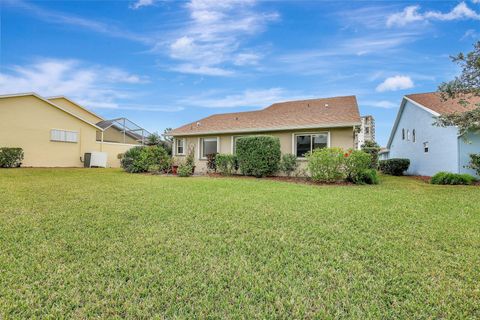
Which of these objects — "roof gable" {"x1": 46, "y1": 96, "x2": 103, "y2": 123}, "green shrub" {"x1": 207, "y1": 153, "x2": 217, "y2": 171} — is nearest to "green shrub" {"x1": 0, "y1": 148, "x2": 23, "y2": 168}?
"roof gable" {"x1": 46, "y1": 96, "x2": 103, "y2": 123}

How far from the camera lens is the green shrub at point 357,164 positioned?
10547 millimetres

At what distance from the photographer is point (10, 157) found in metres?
15.5

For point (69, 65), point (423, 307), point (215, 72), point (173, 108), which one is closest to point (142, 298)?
point (423, 307)

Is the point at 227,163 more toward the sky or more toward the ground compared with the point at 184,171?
more toward the sky

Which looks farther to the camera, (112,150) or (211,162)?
(112,150)

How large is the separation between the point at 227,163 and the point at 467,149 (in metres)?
11.8

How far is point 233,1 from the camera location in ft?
34.3

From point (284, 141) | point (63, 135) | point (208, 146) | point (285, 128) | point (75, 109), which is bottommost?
A: point (208, 146)

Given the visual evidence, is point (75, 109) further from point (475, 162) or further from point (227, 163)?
point (475, 162)

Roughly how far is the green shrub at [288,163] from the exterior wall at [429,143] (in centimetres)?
786

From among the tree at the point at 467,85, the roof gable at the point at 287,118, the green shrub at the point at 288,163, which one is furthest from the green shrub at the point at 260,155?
the tree at the point at 467,85

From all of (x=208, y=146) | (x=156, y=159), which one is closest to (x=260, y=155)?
(x=208, y=146)

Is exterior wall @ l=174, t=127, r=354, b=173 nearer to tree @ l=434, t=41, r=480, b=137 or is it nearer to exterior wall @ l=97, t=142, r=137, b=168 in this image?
tree @ l=434, t=41, r=480, b=137

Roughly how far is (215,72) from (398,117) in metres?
15.6
